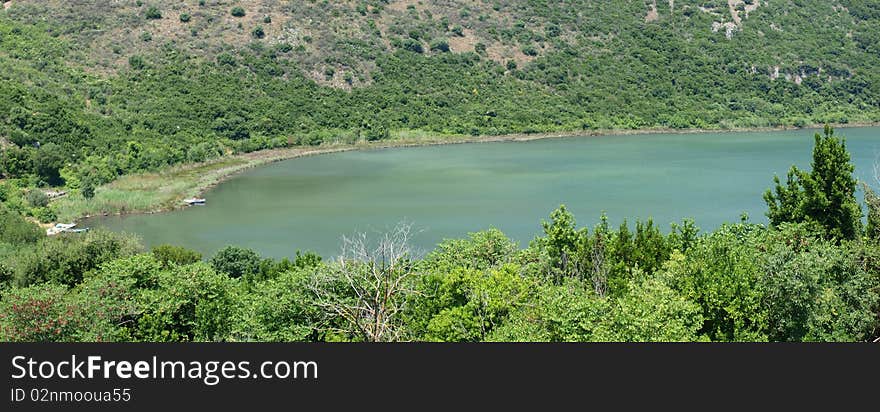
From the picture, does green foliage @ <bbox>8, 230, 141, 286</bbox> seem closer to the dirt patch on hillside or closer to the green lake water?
the green lake water

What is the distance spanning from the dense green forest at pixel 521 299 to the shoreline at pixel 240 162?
105 ft

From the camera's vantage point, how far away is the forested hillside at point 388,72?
74.8 metres

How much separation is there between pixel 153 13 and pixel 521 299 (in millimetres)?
Result: 84129

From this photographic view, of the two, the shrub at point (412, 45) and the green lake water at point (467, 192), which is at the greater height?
the shrub at point (412, 45)

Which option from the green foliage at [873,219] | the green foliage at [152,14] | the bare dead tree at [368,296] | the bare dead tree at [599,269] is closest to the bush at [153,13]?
the green foliage at [152,14]

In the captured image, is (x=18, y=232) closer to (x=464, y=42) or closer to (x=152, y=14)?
(x=152, y=14)

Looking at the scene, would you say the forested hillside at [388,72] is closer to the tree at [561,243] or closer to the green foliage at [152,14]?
the green foliage at [152,14]

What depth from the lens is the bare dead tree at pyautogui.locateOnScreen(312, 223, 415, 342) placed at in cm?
1675

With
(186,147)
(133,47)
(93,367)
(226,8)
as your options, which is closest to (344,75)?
(226,8)

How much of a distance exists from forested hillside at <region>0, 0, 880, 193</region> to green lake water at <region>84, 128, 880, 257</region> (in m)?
9.69

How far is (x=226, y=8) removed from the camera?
329 feet

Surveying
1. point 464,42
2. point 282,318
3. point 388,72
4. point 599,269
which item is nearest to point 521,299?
point 599,269

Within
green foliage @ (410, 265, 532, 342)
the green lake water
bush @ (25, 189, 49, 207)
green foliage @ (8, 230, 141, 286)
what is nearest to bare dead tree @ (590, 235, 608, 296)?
green foliage @ (410, 265, 532, 342)

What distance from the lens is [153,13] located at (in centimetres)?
9525
